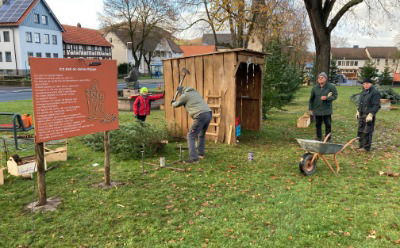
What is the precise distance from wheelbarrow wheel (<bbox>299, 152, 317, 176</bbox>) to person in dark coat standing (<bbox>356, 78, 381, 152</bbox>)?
2497 millimetres

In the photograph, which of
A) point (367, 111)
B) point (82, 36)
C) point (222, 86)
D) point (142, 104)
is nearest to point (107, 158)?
point (142, 104)

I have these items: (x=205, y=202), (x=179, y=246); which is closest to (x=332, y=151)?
(x=205, y=202)

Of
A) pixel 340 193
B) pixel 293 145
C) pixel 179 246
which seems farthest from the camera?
pixel 293 145

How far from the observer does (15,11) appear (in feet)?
135

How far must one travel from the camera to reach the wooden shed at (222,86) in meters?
8.72

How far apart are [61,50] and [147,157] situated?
151ft

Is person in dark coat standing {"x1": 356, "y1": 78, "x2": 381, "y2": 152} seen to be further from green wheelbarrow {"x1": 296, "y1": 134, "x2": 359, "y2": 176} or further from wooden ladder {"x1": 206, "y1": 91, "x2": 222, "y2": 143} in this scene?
wooden ladder {"x1": 206, "y1": 91, "x2": 222, "y2": 143}

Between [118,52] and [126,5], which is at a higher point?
[126,5]

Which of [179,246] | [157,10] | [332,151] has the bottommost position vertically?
[179,246]

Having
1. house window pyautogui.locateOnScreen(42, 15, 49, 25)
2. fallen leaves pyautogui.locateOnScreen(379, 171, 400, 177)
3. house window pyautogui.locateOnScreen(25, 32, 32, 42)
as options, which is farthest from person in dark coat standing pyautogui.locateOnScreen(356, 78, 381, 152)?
house window pyautogui.locateOnScreen(42, 15, 49, 25)

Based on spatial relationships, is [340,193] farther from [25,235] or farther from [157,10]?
[157,10]

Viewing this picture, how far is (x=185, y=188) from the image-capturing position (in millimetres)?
5617

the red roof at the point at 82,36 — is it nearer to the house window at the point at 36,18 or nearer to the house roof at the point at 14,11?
the house window at the point at 36,18

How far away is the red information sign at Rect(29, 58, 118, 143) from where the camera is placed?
425cm
